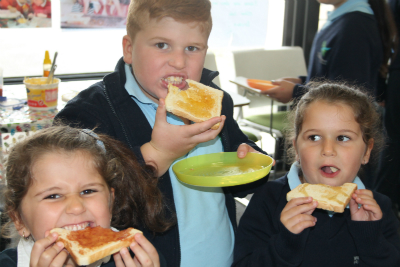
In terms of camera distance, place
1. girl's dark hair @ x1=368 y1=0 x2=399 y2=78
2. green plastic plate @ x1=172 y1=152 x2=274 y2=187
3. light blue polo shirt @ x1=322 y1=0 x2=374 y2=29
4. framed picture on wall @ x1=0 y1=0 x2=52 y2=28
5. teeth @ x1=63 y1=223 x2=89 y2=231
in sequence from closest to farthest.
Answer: teeth @ x1=63 y1=223 x2=89 y2=231, green plastic plate @ x1=172 y1=152 x2=274 y2=187, light blue polo shirt @ x1=322 y1=0 x2=374 y2=29, girl's dark hair @ x1=368 y1=0 x2=399 y2=78, framed picture on wall @ x1=0 y1=0 x2=52 y2=28

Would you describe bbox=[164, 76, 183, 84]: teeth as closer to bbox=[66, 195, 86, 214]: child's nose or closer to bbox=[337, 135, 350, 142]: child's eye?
bbox=[66, 195, 86, 214]: child's nose

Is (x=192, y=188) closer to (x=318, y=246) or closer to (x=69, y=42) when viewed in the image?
(x=318, y=246)

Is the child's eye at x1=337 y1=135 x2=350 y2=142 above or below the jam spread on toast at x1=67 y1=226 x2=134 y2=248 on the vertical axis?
above

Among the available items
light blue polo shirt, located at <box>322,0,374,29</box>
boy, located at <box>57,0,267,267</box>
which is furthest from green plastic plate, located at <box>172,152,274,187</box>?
light blue polo shirt, located at <box>322,0,374,29</box>

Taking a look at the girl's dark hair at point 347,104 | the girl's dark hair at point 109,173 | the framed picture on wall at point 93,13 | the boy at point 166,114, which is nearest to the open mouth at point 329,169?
the girl's dark hair at point 347,104

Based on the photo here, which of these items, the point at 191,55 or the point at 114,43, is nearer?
the point at 191,55

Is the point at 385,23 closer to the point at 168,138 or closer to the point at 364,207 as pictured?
the point at 364,207

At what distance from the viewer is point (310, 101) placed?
1575mm

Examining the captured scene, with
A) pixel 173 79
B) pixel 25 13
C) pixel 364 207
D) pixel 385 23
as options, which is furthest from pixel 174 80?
pixel 25 13

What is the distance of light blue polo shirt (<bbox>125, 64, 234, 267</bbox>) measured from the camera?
1.41 metres

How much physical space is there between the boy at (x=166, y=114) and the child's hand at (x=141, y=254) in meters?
0.26

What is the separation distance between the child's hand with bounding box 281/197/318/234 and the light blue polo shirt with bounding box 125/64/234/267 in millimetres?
294

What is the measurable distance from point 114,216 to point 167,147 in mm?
325

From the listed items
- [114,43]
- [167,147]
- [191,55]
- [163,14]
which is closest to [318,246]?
[167,147]
